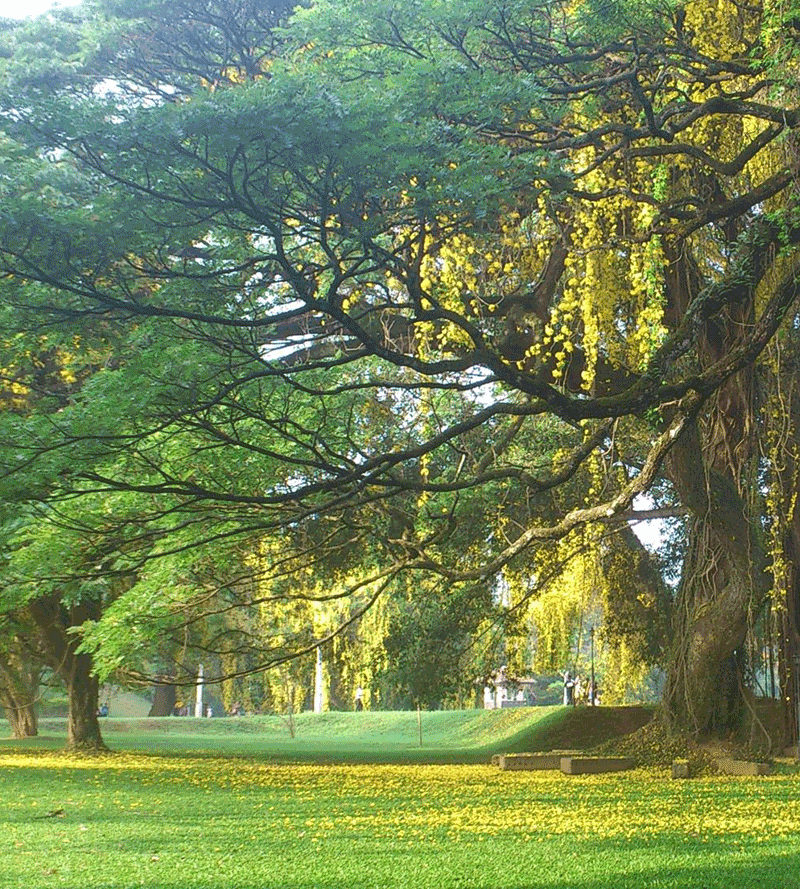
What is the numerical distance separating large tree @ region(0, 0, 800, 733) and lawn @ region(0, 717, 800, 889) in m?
1.82

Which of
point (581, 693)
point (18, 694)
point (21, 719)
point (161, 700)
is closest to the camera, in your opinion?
point (18, 694)

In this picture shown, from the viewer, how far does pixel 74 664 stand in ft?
44.7

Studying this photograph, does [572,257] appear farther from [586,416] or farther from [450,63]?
[450,63]

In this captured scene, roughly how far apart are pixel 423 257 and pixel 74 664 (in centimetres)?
917

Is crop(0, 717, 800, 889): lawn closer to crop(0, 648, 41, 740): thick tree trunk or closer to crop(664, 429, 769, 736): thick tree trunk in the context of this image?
crop(664, 429, 769, 736): thick tree trunk

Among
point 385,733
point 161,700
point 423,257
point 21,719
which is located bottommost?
point 385,733

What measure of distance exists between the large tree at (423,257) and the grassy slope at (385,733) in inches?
156

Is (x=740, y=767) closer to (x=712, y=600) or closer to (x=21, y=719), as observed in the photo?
(x=712, y=600)

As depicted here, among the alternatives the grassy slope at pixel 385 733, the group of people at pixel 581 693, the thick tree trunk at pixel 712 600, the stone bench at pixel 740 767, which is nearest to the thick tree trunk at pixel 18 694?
the grassy slope at pixel 385 733

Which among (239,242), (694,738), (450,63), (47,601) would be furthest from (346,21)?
(47,601)

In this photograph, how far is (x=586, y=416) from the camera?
6703mm

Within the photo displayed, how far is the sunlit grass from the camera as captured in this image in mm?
4758

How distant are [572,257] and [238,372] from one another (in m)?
3.20

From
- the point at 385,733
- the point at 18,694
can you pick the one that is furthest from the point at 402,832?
the point at 385,733
